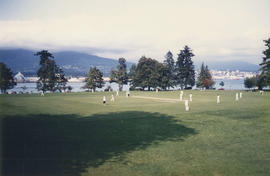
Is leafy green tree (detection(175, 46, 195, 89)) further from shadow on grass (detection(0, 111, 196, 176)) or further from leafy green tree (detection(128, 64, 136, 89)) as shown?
shadow on grass (detection(0, 111, 196, 176))

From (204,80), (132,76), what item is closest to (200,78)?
(204,80)

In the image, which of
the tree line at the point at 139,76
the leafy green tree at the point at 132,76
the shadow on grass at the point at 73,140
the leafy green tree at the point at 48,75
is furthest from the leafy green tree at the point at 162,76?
the shadow on grass at the point at 73,140

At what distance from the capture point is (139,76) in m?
76.1

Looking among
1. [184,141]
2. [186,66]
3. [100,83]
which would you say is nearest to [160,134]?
[184,141]

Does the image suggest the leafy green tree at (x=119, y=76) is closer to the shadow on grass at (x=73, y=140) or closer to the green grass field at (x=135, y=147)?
the shadow on grass at (x=73, y=140)

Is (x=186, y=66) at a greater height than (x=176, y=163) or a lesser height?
greater

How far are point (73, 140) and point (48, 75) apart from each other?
205ft

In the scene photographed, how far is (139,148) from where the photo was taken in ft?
35.9

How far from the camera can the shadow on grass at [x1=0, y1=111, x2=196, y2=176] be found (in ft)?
27.7

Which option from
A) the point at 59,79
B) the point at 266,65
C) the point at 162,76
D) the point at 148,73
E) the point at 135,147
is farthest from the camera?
the point at 148,73

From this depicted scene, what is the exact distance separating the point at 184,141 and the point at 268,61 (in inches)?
2027

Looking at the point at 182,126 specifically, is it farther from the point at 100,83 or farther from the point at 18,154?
the point at 100,83

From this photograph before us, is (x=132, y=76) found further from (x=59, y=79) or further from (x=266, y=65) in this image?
(x=266, y=65)

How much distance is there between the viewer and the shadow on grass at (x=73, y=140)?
8.45 metres
